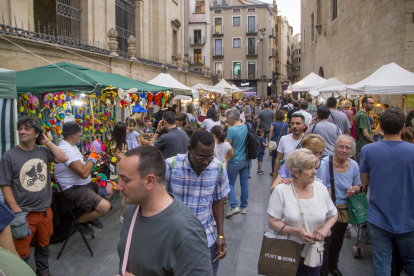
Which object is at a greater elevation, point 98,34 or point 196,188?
point 98,34

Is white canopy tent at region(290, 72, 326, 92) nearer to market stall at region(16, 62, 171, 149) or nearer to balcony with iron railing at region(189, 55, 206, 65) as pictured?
→ market stall at region(16, 62, 171, 149)

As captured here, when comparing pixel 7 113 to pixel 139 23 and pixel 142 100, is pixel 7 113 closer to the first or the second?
pixel 142 100

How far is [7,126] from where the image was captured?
353cm

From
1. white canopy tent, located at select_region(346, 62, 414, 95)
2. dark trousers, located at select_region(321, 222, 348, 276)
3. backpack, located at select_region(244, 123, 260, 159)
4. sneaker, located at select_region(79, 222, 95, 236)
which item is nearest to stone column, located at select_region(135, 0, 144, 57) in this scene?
white canopy tent, located at select_region(346, 62, 414, 95)

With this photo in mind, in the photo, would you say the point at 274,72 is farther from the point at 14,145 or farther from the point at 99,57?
the point at 14,145

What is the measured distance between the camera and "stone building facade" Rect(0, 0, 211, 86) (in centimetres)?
797

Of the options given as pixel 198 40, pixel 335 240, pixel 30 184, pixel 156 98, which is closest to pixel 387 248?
pixel 335 240

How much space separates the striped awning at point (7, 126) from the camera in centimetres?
351

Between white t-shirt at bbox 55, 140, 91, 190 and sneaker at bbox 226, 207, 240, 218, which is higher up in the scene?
white t-shirt at bbox 55, 140, 91, 190

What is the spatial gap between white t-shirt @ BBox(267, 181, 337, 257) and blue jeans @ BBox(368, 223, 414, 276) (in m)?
0.52

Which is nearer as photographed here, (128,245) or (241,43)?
(128,245)

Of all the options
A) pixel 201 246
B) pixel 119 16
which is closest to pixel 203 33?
pixel 119 16

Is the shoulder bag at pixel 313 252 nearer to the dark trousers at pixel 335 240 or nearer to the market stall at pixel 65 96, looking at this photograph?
the dark trousers at pixel 335 240

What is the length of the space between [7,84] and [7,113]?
328 millimetres
